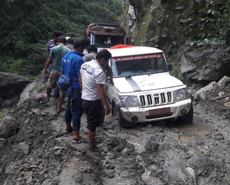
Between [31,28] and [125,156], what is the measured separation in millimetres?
25011

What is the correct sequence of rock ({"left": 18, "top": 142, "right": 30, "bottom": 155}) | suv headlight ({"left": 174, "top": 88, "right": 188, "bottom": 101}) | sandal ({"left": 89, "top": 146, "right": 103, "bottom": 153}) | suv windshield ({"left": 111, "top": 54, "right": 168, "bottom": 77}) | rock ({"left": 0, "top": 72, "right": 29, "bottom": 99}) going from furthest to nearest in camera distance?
1. rock ({"left": 0, "top": 72, "right": 29, "bottom": 99})
2. suv windshield ({"left": 111, "top": 54, "right": 168, "bottom": 77})
3. suv headlight ({"left": 174, "top": 88, "right": 188, "bottom": 101})
4. rock ({"left": 18, "top": 142, "right": 30, "bottom": 155})
5. sandal ({"left": 89, "top": 146, "right": 103, "bottom": 153})

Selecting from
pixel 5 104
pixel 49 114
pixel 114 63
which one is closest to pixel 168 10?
pixel 114 63

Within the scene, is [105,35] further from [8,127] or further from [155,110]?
[155,110]

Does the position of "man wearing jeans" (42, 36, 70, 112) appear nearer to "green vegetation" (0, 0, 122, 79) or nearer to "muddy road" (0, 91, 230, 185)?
"muddy road" (0, 91, 230, 185)

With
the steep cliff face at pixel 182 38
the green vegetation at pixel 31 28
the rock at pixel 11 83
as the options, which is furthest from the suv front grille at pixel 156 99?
the green vegetation at pixel 31 28

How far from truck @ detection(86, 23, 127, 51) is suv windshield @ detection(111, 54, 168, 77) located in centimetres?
711

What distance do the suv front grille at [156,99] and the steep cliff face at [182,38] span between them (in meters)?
Answer: 2.87

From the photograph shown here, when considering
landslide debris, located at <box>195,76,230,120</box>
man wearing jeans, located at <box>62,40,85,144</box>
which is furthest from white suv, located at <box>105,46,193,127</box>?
landslide debris, located at <box>195,76,230,120</box>

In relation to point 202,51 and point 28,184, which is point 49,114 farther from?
point 202,51

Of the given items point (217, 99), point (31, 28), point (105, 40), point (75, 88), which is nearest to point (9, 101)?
point (31, 28)

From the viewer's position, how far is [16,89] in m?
19.0

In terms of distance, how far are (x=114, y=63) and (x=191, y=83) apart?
4.82 metres

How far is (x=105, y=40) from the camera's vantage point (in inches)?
530

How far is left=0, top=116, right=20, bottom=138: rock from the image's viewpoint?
577 cm
